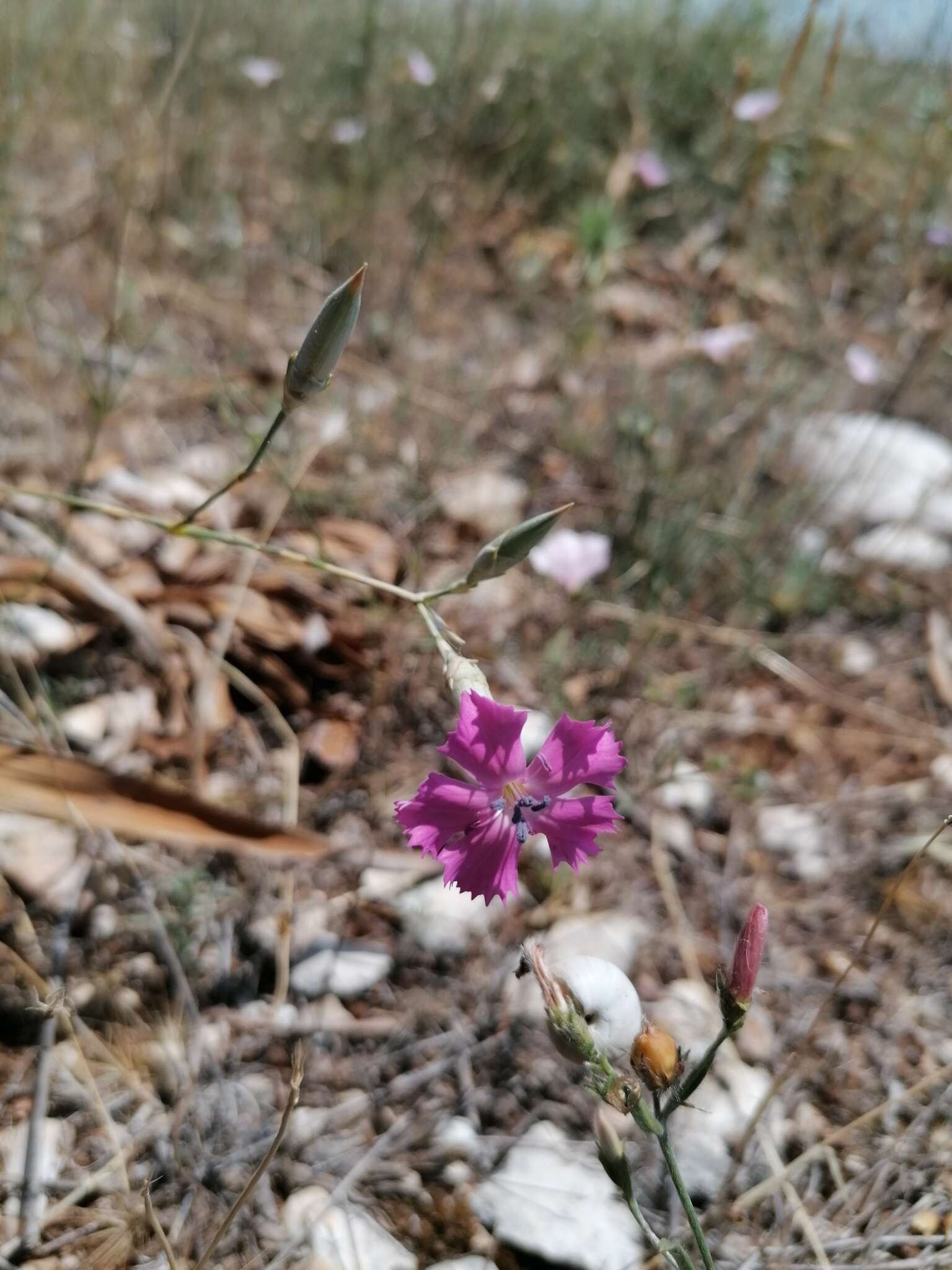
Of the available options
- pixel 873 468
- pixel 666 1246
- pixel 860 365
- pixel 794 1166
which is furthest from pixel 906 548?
pixel 666 1246

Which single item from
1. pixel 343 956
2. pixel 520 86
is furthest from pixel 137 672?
pixel 520 86

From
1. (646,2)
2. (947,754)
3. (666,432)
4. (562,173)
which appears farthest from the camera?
(646,2)

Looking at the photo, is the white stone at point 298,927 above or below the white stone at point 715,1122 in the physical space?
above

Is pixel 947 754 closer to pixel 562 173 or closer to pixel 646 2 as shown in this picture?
pixel 562 173

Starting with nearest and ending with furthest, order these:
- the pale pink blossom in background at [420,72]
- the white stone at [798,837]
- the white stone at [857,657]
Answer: the white stone at [798,837] → the white stone at [857,657] → the pale pink blossom in background at [420,72]

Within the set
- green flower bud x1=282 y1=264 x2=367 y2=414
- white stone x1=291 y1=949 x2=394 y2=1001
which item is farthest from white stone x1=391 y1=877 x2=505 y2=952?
green flower bud x1=282 y1=264 x2=367 y2=414

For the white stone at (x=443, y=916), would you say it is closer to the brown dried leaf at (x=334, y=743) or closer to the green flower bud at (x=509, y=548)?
the brown dried leaf at (x=334, y=743)

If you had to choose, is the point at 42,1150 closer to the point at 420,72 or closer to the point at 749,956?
the point at 749,956

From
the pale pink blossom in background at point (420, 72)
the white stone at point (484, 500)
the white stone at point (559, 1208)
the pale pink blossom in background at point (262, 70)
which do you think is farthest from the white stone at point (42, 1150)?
the pale pink blossom in background at point (262, 70)
